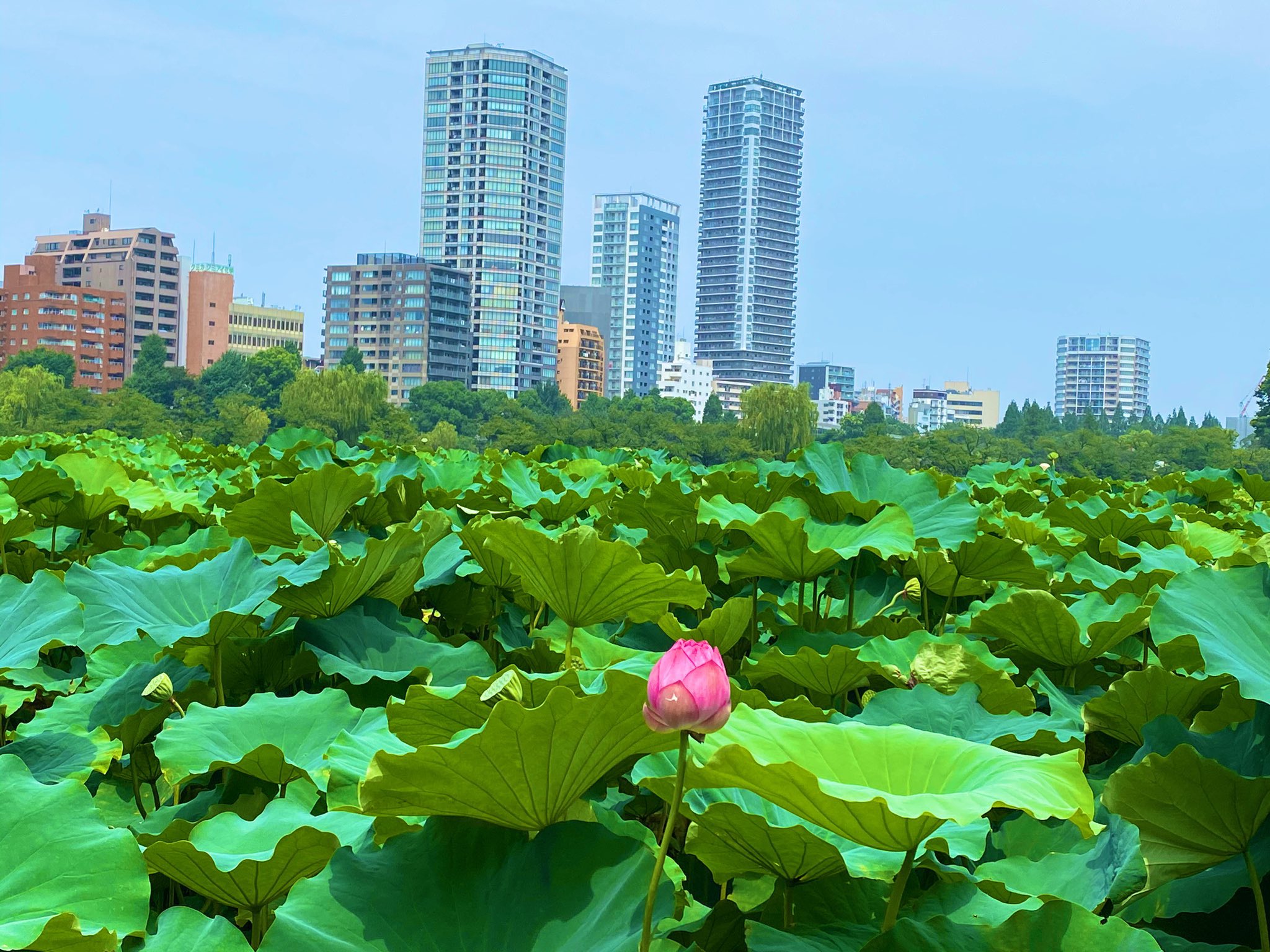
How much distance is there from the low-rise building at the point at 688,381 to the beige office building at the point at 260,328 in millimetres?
33326

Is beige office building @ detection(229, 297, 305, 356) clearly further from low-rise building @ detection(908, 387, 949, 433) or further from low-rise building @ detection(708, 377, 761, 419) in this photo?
low-rise building @ detection(908, 387, 949, 433)

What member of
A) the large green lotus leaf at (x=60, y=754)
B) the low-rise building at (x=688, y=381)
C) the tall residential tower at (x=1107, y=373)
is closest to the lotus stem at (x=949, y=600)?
the large green lotus leaf at (x=60, y=754)

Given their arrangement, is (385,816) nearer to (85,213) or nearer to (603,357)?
(603,357)

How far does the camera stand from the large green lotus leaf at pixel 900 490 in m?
1.73

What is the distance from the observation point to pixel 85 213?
8900 cm

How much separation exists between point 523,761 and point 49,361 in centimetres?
7305

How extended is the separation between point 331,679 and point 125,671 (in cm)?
26

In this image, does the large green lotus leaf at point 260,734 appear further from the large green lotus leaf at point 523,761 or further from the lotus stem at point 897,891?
the lotus stem at point 897,891

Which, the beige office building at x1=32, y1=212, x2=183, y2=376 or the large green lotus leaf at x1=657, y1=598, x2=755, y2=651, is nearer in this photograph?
the large green lotus leaf at x1=657, y1=598, x2=755, y2=651

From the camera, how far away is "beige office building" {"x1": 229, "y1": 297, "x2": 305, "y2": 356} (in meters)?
80.8

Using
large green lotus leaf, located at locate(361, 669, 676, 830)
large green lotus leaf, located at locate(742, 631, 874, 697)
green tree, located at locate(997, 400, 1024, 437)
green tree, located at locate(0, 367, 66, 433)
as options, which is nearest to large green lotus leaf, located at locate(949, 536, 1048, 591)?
large green lotus leaf, located at locate(742, 631, 874, 697)

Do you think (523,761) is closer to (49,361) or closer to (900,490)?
(900,490)

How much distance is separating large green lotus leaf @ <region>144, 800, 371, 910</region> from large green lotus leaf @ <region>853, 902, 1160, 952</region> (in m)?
0.36

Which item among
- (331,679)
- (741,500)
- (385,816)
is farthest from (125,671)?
(741,500)
